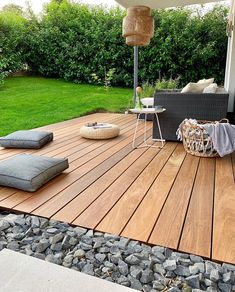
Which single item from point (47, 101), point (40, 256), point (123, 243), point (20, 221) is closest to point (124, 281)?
point (123, 243)

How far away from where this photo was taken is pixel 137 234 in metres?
1.63

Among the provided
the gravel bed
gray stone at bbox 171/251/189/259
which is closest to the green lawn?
the gravel bed

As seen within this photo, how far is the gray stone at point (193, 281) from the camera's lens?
50.1 inches

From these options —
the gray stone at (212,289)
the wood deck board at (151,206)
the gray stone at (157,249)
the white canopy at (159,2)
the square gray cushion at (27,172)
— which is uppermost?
the white canopy at (159,2)

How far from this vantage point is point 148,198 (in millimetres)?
2109

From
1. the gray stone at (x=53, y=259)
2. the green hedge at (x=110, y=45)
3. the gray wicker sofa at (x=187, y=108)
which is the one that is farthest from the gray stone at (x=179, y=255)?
the green hedge at (x=110, y=45)

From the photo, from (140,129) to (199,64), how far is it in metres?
5.08

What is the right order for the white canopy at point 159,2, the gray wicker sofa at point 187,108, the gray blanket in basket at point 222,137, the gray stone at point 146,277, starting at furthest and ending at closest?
1. the white canopy at point 159,2
2. the gray wicker sofa at point 187,108
3. the gray blanket in basket at point 222,137
4. the gray stone at point 146,277

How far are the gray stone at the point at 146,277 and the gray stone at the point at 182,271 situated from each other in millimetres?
127

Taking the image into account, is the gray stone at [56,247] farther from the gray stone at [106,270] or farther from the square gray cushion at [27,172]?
the square gray cushion at [27,172]

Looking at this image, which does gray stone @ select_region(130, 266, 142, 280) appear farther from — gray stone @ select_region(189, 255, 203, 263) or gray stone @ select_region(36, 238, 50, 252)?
gray stone @ select_region(36, 238, 50, 252)

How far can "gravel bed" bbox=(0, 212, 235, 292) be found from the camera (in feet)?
4.25

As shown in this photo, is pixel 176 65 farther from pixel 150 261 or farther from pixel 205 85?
pixel 150 261

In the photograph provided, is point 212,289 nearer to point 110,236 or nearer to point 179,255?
point 179,255
